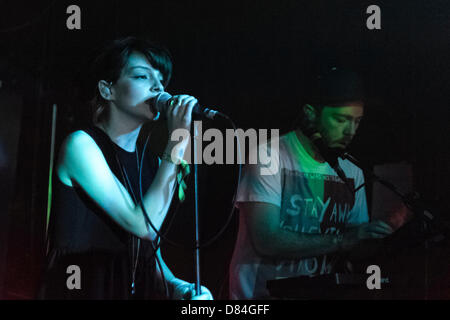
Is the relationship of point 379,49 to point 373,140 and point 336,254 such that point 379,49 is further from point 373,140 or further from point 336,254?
point 336,254

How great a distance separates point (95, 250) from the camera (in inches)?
93.5

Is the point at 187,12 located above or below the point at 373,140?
above

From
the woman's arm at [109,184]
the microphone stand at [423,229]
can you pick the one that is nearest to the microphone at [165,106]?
the woman's arm at [109,184]

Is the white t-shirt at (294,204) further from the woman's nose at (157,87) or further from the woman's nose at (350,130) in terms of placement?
the woman's nose at (157,87)

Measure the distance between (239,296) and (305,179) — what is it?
63cm

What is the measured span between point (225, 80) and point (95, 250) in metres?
1.00

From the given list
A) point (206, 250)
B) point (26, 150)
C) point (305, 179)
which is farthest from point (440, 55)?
point (26, 150)

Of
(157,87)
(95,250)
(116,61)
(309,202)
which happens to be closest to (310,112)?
(309,202)

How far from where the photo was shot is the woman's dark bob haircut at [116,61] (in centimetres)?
248

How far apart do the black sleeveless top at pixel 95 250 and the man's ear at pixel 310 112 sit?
829 millimetres

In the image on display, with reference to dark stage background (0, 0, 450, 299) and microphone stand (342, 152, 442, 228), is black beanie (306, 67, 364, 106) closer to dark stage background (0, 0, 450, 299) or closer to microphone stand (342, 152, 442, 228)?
dark stage background (0, 0, 450, 299)

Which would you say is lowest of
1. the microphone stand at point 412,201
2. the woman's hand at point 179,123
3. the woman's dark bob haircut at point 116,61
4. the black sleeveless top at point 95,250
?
the black sleeveless top at point 95,250

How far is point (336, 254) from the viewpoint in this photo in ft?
8.15

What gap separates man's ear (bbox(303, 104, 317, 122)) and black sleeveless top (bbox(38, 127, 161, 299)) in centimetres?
83
